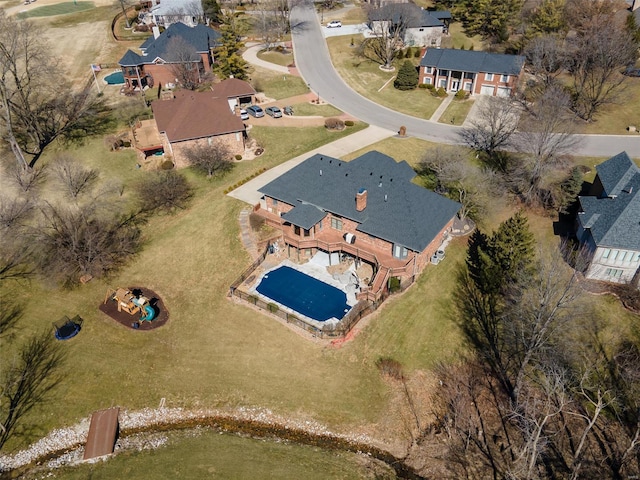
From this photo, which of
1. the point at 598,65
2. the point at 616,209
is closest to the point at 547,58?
the point at 598,65

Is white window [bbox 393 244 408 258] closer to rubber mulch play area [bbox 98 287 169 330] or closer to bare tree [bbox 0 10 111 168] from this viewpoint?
rubber mulch play area [bbox 98 287 169 330]

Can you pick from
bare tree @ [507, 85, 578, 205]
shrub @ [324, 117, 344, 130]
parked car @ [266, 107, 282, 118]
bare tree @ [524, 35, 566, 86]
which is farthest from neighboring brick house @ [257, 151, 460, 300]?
bare tree @ [524, 35, 566, 86]

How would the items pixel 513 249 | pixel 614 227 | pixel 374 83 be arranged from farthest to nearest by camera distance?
pixel 374 83 < pixel 614 227 < pixel 513 249

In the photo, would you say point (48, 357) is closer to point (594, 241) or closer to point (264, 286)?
point (264, 286)

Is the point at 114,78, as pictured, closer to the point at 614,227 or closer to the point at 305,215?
the point at 305,215

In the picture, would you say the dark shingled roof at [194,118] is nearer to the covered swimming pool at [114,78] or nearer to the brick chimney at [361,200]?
the brick chimney at [361,200]

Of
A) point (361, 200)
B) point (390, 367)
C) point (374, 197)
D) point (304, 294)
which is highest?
point (361, 200)
